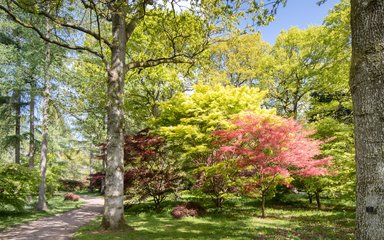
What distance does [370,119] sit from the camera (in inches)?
95.1

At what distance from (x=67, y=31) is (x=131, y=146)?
8.19 m

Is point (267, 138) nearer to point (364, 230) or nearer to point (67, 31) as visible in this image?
point (364, 230)

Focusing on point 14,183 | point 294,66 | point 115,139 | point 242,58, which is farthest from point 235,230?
point 242,58

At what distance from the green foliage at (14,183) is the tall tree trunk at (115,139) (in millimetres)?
5963

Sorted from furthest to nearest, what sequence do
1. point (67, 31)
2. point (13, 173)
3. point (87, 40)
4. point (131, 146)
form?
point (87, 40) → point (67, 31) → point (131, 146) → point (13, 173)

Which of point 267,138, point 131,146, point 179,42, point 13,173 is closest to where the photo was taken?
point 267,138

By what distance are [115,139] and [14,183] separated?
21.0 ft

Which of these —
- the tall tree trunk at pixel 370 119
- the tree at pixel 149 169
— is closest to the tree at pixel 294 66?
the tree at pixel 149 169

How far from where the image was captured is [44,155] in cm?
1500

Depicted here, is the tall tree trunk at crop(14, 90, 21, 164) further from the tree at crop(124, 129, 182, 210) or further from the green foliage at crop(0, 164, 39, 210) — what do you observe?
the tree at crop(124, 129, 182, 210)

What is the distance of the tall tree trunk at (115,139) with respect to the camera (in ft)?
28.3

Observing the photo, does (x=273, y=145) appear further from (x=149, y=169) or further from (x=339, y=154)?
(x=149, y=169)

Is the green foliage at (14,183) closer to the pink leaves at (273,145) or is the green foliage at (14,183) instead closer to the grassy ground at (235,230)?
the grassy ground at (235,230)

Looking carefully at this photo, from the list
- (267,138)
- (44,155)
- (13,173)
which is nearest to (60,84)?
(44,155)
